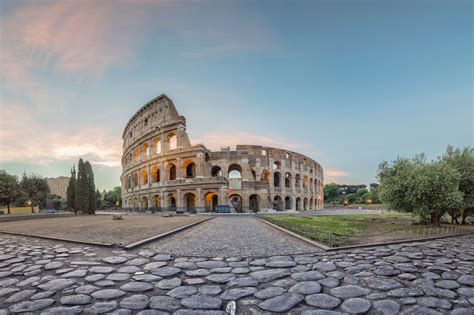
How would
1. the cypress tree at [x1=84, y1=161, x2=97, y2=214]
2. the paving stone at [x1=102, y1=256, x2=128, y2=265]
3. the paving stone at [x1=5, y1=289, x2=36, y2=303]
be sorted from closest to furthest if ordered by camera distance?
1. the paving stone at [x1=5, y1=289, x2=36, y2=303]
2. the paving stone at [x1=102, y1=256, x2=128, y2=265]
3. the cypress tree at [x1=84, y1=161, x2=97, y2=214]

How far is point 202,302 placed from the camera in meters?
3.33

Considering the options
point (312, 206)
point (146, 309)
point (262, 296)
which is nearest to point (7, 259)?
point (146, 309)

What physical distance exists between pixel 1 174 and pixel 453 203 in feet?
163

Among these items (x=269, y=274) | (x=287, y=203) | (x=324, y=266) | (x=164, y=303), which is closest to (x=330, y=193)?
(x=287, y=203)

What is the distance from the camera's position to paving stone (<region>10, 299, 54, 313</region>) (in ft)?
10.1

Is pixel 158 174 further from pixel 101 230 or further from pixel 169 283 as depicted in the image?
pixel 169 283

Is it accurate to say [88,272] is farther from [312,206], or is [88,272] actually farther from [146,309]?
[312,206]

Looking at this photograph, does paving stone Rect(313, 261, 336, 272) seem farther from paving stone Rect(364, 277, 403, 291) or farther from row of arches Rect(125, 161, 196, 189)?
row of arches Rect(125, 161, 196, 189)

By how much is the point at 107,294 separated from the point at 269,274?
2779 mm

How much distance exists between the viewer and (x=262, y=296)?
356 cm

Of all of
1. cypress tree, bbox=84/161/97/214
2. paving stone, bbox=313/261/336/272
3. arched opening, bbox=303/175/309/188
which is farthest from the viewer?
arched opening, bbox=303/175/309/188

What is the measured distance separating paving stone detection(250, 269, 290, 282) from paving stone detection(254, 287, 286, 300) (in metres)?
0.45

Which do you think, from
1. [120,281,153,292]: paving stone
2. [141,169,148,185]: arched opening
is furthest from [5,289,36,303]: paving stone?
[141,169,148,185]: arched opening

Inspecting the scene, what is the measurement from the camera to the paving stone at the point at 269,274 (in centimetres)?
436
